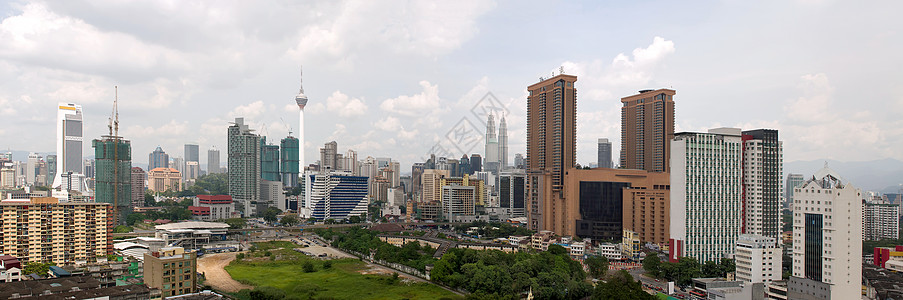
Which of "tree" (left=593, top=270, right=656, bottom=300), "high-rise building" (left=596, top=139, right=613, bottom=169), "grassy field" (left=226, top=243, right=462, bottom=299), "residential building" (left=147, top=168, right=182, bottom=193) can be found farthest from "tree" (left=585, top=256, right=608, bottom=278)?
"residential building" (left=147, top=168, right=182, bottom=193)

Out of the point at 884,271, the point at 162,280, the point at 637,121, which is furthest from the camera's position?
the point at 637,121

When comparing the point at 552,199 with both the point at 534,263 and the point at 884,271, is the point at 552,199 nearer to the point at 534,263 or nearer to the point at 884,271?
the point at 534,263

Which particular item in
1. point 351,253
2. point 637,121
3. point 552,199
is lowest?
point 351,253

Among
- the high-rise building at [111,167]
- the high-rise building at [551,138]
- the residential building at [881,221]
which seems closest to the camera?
the high-rise building at [551,138]

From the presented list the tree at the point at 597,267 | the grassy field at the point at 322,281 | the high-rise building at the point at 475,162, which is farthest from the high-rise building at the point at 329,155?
the tree at the point at 597,267

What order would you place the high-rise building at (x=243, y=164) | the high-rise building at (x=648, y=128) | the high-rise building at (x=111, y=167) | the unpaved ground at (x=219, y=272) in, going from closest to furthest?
the unpaved ground at (x=219, y=272) → the high-rise building at (x=648, y=128) → the high-rise building at (x=111, y=167) → the high-rise building at (x=243, y=164)

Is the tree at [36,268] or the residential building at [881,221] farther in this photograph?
the residential building at [881,221]

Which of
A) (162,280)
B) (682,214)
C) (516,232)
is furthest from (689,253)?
(162,280)

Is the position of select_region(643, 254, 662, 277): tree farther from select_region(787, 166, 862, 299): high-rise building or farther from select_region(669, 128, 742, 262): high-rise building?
select_region(787, 166, 862, 299): high-rise building

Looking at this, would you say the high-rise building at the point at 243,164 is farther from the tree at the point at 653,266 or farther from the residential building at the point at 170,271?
the tree at the point at 653,266
